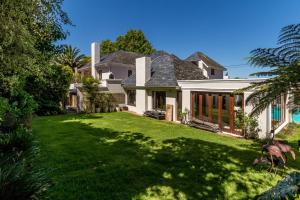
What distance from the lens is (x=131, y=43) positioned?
173 ft

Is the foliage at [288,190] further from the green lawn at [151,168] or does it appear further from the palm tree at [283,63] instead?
the palm tree at [283,63]

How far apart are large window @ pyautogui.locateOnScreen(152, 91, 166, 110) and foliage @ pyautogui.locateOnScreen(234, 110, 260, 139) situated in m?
8.37

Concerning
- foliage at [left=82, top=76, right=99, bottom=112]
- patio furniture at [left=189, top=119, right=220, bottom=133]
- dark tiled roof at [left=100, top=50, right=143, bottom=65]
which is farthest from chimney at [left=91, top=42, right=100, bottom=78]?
patio furniture at [left=189, top=119, right=220, bottom=133]

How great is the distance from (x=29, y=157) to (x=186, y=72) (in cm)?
1922

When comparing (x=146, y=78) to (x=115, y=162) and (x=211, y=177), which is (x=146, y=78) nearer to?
(x=115, y=162)

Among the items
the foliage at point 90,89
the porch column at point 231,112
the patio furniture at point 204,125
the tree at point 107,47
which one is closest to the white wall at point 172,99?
the patio furniture at point 204,125

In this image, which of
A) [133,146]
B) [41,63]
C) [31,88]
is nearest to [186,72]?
[133,146]

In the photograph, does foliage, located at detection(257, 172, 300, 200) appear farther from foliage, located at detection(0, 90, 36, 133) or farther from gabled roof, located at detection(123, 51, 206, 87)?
gabled roof, located at detection(123, 51, 206, 87)

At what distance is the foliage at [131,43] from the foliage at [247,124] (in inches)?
1644

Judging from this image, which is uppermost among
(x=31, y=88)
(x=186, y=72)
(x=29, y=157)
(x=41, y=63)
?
(x=186, y=72)

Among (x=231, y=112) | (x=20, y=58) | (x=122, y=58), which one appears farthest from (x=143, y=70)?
(x=20, y=58)

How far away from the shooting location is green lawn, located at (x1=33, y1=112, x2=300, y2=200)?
5867 mm

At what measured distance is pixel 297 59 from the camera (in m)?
5.36

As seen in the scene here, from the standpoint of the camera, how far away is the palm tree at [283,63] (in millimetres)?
5137
